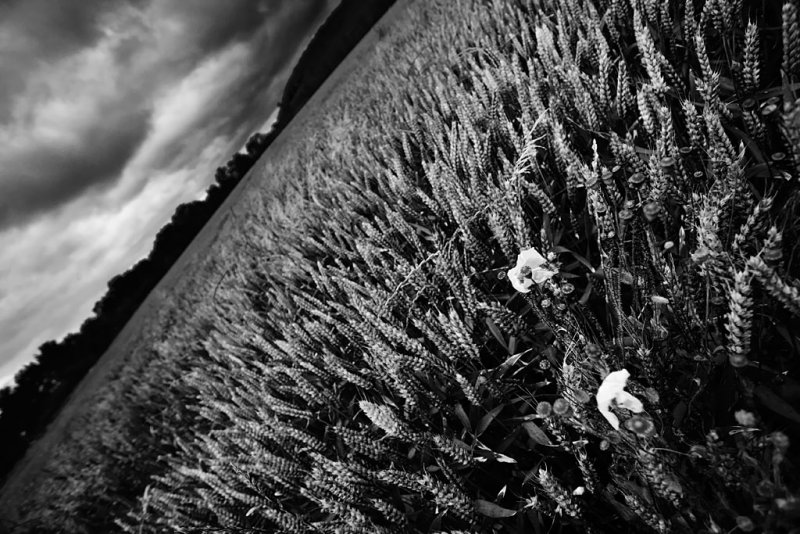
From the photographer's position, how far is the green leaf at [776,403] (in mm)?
790

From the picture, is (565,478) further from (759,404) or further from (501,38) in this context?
(501,38)

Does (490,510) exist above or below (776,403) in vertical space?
below

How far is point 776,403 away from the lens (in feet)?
2.65

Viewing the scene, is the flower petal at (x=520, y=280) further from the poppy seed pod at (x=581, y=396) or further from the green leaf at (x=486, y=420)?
the green leaf at (x=486, y=420)

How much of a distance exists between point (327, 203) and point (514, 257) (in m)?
2.66

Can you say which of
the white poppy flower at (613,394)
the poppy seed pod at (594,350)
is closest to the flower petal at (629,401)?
the white poppy flower at (613,394)

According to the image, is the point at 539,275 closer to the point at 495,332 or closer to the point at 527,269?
the point at 527,269

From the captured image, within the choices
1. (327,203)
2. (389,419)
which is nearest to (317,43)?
(327,203)

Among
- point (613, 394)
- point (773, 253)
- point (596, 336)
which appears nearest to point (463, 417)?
point (596, 336)

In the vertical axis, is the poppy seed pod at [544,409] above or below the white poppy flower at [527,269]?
below

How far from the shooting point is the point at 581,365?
1.05 metres

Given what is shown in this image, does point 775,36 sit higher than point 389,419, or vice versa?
point 389,419

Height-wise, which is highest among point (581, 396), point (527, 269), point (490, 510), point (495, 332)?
point (527, 269)

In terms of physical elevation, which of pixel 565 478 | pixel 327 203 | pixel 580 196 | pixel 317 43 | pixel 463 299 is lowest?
pixel 565 478
